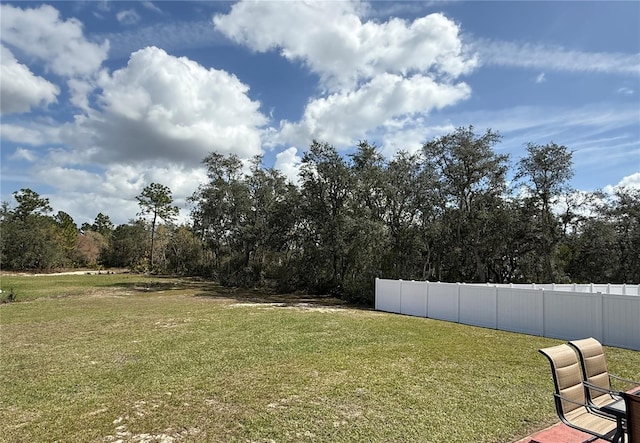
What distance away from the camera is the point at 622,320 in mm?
8180

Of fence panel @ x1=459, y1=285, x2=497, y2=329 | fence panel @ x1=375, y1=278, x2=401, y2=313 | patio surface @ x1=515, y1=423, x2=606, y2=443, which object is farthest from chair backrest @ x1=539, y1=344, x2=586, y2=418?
fence panel @ x1=375, y1=278, x2=401, y2=313

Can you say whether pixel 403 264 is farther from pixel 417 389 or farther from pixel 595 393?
pixel 595 393

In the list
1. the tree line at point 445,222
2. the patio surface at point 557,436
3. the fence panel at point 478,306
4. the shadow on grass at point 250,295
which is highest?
the tree line at point 445,222

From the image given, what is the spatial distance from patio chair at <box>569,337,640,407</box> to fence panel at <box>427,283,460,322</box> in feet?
29.0

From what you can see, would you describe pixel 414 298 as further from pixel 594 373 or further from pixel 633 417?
pixel 633 417

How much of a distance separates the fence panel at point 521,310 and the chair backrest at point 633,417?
8.26 meters

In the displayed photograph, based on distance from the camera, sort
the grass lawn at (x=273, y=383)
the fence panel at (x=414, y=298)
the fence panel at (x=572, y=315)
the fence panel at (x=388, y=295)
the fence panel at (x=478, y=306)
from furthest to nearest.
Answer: the fence panel at (x=388, y=295), the fence panel at (x=414, y=298), the fence panel at (x=478, y=306), the fence panel at (x=572, y=315), the grass lawn at (x=273, y=383)

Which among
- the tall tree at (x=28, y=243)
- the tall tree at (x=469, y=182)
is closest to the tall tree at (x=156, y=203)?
the tall tree at (x=28, y=243)

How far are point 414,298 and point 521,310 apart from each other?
4.09 meters

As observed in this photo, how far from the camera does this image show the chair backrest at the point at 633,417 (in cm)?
219

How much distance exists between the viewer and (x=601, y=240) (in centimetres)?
2144

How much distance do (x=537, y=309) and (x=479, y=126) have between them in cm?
1426

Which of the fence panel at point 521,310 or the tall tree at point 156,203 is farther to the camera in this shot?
the tall tree at point 156,203

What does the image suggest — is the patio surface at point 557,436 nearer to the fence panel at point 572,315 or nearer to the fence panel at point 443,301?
the fence panel at point 572,315
